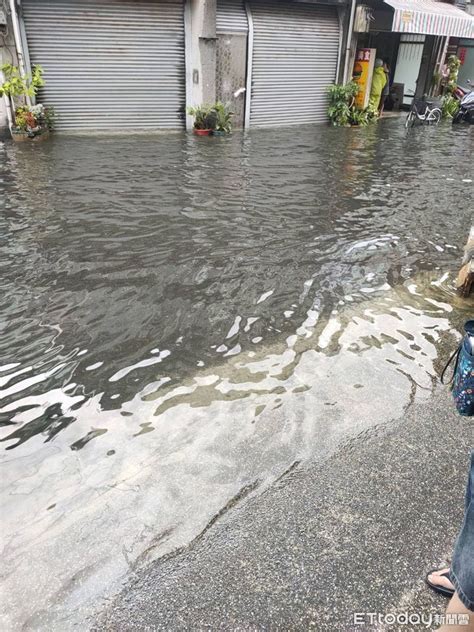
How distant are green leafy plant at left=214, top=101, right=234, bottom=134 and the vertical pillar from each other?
66 centimetres

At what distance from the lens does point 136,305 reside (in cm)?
495

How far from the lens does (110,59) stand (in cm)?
1278

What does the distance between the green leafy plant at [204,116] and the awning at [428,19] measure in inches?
289

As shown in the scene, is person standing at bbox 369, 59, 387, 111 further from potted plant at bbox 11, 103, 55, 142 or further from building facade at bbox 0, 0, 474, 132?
potted plant at bbox 11, 103, 55, 142

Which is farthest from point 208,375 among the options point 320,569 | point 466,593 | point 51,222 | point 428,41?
point 428,41

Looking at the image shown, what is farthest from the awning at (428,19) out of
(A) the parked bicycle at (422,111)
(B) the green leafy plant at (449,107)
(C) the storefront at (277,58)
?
(A) the parked bicycle at (422,111)

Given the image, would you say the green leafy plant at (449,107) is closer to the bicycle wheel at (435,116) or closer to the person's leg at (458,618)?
the bicycle wheel at (435,116)

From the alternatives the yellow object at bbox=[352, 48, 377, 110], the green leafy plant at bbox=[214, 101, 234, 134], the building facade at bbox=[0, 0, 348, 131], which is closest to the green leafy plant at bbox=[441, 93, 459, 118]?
the yellow object at bbox=[352, 48, 377, 110]

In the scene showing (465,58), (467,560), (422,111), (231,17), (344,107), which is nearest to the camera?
(467,560)

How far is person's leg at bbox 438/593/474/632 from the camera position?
1784 mm

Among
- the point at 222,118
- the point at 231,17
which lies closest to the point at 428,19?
the point at 231,17

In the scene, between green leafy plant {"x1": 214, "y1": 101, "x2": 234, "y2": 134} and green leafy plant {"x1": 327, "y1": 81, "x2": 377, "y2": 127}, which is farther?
green leafy plant {"x1": 327, "y1": 81, "x2": 377, "y2": 127}

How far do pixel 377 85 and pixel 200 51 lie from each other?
24.2ft

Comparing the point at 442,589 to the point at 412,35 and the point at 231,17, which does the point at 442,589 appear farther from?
the point at 412,35
